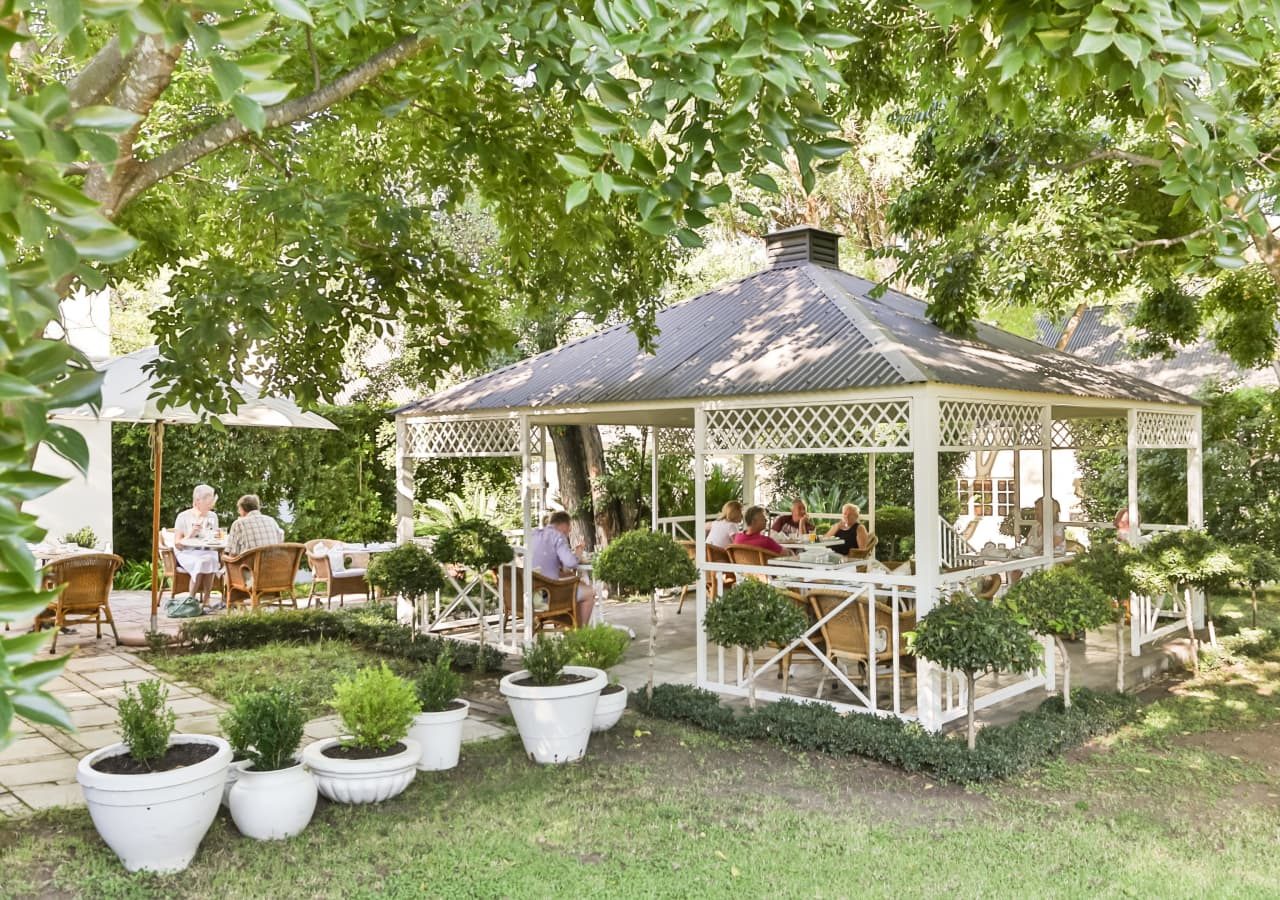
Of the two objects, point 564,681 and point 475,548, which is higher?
point 475,548

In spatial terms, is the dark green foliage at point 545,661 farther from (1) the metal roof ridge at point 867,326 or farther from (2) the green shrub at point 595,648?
(1) the metal roof ridge at point 867,326

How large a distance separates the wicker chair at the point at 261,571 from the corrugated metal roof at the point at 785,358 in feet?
7.20

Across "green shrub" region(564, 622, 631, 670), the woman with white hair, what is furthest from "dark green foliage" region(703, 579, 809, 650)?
the woman with white hair

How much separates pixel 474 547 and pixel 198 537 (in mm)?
3861

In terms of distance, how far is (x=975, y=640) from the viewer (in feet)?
21.0

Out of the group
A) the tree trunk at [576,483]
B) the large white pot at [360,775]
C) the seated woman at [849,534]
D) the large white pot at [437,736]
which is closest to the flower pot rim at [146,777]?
the large white pot at [360,775]

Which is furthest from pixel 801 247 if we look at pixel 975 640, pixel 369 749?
pixel 369 749

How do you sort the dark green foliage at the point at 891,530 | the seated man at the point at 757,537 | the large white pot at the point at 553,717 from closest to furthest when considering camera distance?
the large white pot at the point at 553,717 → the seated man at the point at 757,537 → the dark green foliage at the point at 891,530

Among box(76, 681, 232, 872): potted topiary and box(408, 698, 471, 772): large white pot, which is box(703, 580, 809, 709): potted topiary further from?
box(76, 681, 232, 872): potted topiary

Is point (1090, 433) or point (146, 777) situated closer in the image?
point (146, 777)

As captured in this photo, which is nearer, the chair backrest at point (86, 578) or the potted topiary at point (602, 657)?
the potted topiary at point (602, 657)

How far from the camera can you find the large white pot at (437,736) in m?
6.22

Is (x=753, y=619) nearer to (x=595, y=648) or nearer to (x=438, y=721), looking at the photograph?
(x=595, y=648)

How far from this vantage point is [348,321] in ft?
24.5
